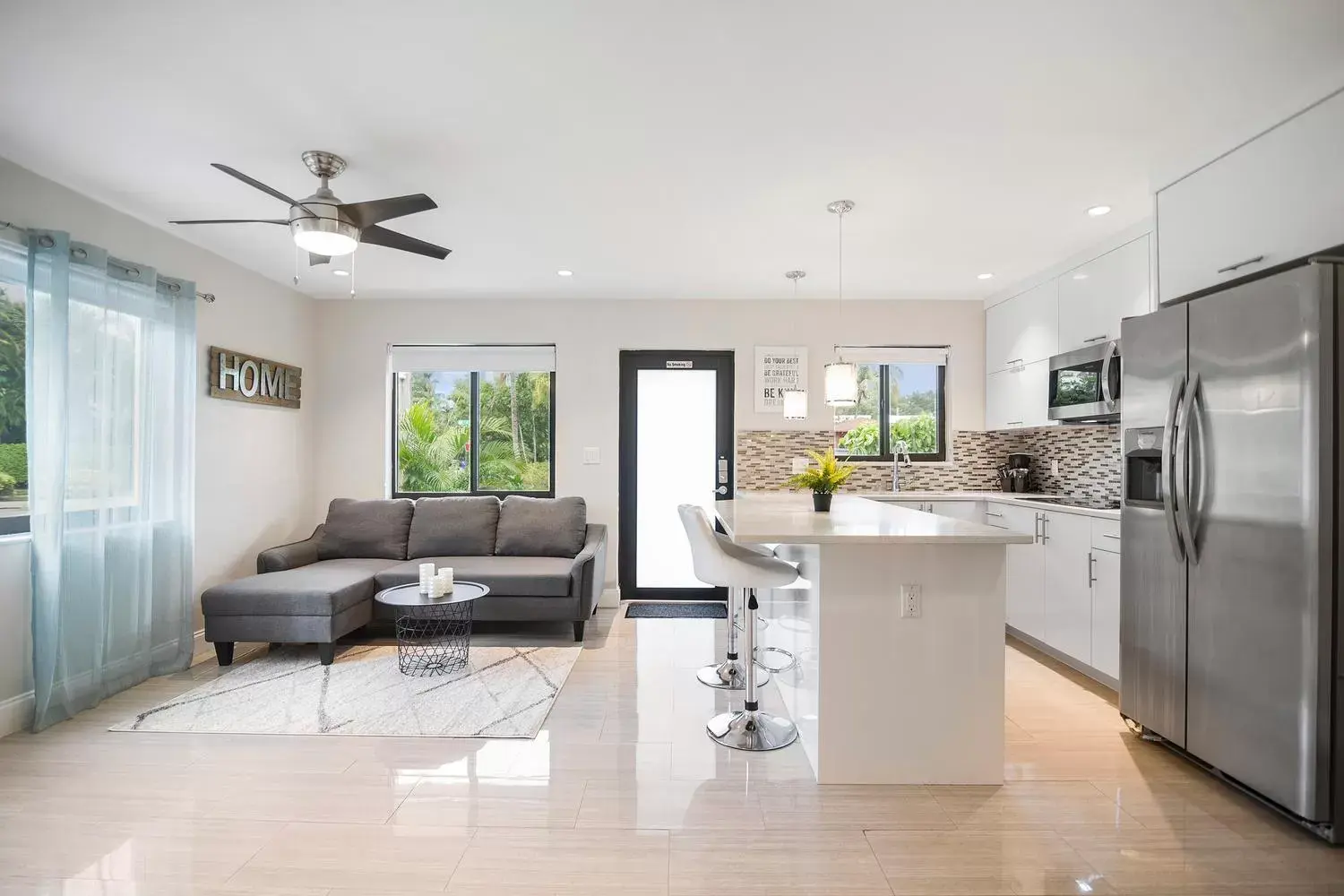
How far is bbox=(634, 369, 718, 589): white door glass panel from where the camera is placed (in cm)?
529

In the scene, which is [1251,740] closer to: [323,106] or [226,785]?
[226,785]

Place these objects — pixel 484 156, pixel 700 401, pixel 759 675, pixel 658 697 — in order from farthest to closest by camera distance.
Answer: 1. pixel 700 401
2. pixel 759 675
3. pixel 658 697
4. pixel 484 156

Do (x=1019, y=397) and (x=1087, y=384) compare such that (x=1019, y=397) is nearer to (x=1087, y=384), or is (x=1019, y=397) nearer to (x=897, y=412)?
(x=1087, y=384)

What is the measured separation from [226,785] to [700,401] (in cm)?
382

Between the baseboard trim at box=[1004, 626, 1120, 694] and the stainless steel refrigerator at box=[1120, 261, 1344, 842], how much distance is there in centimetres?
62

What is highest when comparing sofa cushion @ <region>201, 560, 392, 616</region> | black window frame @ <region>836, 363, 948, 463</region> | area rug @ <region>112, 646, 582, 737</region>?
black window frame @ <region>836, 363, 948, 463</region>

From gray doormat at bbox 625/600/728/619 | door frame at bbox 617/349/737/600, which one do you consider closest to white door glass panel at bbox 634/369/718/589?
door frame at bbox 617/349/737/600

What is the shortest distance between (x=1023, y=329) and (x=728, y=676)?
325 centimetres

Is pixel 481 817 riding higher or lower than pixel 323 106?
lower

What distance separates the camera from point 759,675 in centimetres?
357

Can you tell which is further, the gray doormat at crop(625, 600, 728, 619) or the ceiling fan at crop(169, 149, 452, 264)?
the gray doormat at crop(625, 600, 728, 619)

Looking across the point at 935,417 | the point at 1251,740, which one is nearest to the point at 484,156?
the point at 1251,740

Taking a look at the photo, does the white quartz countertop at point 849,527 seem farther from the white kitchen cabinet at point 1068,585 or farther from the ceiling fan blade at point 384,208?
→ the ceiling fan blade at point 384,208

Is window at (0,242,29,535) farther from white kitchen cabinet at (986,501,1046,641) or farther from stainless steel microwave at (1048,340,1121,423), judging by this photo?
stainless steel microwave at (1048,340,1121,423)
